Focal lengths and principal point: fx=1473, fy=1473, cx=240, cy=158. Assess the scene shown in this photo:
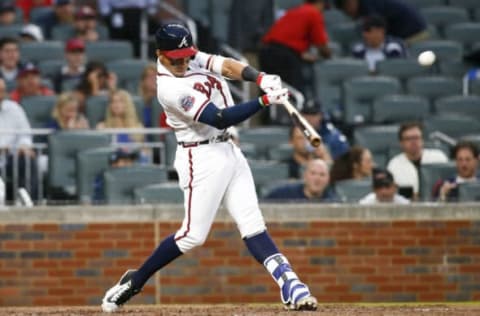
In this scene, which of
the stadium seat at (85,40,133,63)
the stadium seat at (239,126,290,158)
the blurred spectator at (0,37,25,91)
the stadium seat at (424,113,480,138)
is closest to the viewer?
the stadium seat at (239,126,290,158)

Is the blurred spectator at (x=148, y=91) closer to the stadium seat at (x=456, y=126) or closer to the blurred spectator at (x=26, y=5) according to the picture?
the stadium seat at (x=456, y=126)

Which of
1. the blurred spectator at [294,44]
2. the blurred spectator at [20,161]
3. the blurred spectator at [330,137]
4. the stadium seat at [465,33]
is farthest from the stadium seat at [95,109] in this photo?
the stadium seat at [465,33]

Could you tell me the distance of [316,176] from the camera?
11.0 meters

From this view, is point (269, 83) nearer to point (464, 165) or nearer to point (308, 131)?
point (308, 131)

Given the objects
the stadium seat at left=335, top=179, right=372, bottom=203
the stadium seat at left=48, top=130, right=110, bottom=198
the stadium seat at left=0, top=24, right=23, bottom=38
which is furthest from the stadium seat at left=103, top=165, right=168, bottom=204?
the stadium seat at left=0, top=24, right=23, bottom=38

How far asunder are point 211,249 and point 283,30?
429cm

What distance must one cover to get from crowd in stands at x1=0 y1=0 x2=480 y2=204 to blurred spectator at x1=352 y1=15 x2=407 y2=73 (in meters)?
0.01

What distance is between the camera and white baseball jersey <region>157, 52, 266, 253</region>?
857 centimetres

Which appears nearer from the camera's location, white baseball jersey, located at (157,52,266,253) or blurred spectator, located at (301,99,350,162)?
white baseball jersey, located at (157,52,266,253)

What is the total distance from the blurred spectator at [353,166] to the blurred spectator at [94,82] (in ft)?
7.82

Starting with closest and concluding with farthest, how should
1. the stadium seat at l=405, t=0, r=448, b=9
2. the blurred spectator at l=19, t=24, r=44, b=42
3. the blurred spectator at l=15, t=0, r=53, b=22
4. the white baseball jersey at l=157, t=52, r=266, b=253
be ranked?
the white baseball jersey at l=157, t=52, r=266, b=253 < the blurred spectator at l=19, t=24, r=44, b=42 < the blurred spectator at l=15, t=0, r=53, b=22 < the stadium seat at l=405, t=0, r=448, b=9

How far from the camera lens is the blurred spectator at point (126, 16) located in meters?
15.3

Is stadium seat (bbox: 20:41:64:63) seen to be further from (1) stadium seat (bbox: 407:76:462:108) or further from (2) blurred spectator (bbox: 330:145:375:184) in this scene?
(2) blurred spectator (bbox: 330:145:375:184)

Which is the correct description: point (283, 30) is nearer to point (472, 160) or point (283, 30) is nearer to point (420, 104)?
point (420, 104)
